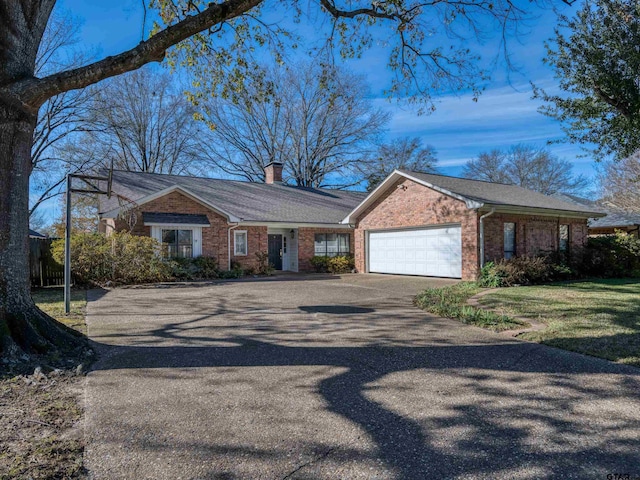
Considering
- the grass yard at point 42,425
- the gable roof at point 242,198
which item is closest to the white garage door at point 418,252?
the gable roof at point 242,198

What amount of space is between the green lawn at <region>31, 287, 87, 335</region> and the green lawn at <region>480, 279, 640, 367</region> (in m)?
7.40

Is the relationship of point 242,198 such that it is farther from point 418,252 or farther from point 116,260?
point 418,252

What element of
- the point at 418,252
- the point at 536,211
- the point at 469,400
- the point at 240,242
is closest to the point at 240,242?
the point at 240,242

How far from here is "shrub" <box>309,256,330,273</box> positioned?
19844 millimetres

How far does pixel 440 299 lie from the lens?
9602 millimetres

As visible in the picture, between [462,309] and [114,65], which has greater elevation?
[114,65]

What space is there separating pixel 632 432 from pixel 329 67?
27.9ft

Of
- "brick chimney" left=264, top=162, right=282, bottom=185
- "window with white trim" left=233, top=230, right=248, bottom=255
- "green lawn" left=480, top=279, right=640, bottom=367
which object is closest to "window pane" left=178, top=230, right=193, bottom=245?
"window with white trim" left=233, top=230, right=248, bottom=255

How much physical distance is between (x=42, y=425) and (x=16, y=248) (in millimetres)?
2773

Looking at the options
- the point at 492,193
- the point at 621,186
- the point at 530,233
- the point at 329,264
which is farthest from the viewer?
the point at 621,186

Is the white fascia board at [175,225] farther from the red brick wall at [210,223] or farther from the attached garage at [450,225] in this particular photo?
the attached garage at [450,225]

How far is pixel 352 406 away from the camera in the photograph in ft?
11.7

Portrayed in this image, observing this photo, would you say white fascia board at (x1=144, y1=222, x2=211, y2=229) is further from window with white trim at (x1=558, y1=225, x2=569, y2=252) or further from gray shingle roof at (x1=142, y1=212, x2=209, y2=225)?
window with white trim at (x1=558, y1=225, x2=569, y2=252)

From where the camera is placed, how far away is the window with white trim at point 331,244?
67.7 ft
